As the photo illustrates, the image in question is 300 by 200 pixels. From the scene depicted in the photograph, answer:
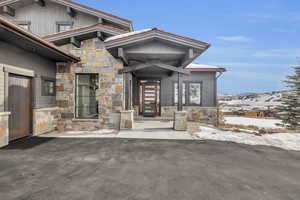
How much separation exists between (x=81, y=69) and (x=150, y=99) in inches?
218

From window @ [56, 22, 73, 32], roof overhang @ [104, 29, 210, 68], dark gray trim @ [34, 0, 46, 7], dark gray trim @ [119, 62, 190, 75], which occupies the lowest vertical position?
dark gray trim @ [119, 62, 190, 75]

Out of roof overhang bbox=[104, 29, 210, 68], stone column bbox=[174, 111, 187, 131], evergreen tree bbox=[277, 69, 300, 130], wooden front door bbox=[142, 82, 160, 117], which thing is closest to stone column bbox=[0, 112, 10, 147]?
roof overhang bbox=[104, 29, 210, 68]

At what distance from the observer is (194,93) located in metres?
10.9

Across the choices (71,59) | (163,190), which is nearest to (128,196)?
(163,190)

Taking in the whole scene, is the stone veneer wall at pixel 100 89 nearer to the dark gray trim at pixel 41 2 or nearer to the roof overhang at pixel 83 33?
the roof overhang at pixel 83 33

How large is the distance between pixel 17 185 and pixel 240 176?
4.02 m

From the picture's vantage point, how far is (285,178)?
2861 millimetres

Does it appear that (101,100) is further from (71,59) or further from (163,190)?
(163,190)

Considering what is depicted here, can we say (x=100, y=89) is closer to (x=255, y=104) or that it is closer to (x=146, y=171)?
(x=146, y=171)

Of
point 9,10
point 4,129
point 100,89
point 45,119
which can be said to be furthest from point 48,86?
point 9,10

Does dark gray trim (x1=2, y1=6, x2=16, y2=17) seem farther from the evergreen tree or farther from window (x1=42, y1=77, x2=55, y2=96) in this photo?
the evergreen tree

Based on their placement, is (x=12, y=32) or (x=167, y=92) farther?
(x=167, y=92)

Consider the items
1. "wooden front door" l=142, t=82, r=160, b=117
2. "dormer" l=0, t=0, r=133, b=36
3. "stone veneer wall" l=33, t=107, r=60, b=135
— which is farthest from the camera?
"wooden front door" l=142, t=82, r=160, b=117

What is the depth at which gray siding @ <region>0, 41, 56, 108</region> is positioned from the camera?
15.3 ft
